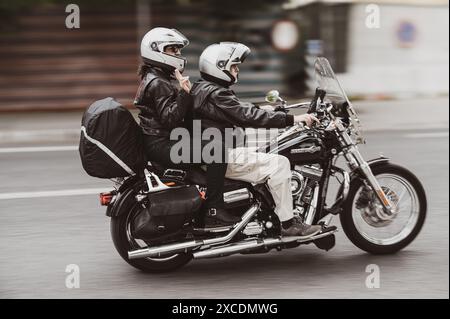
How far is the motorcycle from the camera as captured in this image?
5449 mm

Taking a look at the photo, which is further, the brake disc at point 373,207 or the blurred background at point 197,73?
the blurred background at point 197,73

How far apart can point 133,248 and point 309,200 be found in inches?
49.4

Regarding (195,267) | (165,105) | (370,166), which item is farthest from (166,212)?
(370,166)

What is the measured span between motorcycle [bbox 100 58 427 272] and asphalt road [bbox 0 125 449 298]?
0.18 meters

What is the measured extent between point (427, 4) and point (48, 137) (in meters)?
8.64

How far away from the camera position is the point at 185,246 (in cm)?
544

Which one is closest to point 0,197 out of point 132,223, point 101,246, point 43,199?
point 43,199

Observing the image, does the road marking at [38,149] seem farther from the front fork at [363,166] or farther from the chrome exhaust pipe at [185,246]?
the front fork at [363,166]

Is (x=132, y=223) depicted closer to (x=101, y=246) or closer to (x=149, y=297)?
(x=149, y=297)

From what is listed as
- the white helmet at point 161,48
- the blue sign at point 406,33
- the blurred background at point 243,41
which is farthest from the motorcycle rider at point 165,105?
the blue sign at point 406,33

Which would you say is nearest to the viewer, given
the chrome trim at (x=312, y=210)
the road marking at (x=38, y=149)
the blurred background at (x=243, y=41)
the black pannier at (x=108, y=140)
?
the black pannier at (x=108, y=140)

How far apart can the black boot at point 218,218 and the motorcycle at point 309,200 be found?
1.5 inches

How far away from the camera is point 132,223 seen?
17.9 feet

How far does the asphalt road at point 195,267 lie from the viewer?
17.3ft
